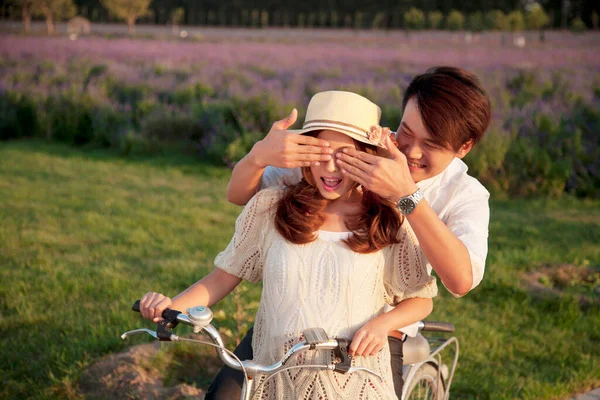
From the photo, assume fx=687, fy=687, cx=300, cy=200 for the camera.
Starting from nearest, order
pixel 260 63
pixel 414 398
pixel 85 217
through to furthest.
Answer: pixel 414 398 → pixel 85 217 → pixel 260 63

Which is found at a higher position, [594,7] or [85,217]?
[594,7]

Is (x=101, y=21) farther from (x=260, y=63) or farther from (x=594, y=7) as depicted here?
(x=260, y=63)

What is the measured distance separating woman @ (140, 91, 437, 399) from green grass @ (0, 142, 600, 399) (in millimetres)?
1776

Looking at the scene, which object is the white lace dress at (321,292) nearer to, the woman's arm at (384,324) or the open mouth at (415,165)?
the woman's arm at (384,324)

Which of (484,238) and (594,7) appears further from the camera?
(594,7)

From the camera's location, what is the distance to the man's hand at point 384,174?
79.7 inches

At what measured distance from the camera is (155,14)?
61375mm

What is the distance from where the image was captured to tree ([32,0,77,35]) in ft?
142

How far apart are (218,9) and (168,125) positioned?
52976 millimetres

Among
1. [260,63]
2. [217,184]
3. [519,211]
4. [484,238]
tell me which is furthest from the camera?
[260,63]

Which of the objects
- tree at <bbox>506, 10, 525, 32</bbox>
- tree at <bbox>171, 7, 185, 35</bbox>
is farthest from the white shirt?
tree at <bbox>171, 7, 185, 35</bbox>

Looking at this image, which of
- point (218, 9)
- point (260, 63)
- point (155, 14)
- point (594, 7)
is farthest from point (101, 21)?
point (260, 63)

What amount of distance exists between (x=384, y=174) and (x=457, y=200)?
2.13 feet

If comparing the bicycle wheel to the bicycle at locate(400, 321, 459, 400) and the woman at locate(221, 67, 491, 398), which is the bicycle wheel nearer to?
the bicycle at locate(400, 321, 459, 400)
